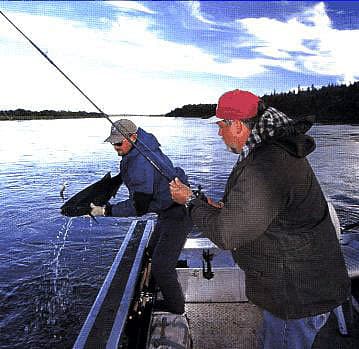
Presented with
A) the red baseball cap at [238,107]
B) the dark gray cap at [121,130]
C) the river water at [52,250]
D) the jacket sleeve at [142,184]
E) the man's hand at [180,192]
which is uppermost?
the red baseball cap at [238,107]

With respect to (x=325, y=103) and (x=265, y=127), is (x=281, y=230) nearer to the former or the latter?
(x=265, y=127)

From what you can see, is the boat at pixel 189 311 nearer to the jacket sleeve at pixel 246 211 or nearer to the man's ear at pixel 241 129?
the jacket sleeve at pixel 246 211

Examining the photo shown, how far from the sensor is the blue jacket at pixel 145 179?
3.48 metres

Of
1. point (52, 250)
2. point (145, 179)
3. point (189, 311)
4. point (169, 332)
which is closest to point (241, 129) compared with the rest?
point (145, 179)

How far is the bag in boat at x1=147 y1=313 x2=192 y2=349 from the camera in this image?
3.21 meters

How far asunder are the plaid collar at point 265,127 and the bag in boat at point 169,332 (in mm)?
1954

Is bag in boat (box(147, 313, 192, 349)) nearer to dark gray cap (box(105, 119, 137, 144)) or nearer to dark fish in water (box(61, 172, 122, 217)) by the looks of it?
dark fish in water (box(61, 172, 122, 217))

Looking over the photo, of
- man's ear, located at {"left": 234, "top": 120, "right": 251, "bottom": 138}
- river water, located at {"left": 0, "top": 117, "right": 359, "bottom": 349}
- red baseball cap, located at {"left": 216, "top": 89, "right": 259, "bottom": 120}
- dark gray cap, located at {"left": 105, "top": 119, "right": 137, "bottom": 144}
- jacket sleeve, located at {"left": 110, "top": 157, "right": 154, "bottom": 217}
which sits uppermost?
red baseball cap, located at {"left": 216, "top": 89, "right": 259, "bottom": 120}

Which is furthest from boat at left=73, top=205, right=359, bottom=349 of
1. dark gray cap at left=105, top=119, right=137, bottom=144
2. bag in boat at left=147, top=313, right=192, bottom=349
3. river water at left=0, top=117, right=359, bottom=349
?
river water at left=0, top=117, right=359, bottom=349

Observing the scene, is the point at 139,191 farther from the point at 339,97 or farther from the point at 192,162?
the point at 339,97

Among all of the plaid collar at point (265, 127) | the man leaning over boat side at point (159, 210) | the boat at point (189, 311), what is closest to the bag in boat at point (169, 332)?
the boat at point (189, 311)

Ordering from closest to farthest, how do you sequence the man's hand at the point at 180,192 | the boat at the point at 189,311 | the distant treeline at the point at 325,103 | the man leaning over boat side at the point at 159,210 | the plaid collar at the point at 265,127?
the plaid collar at the point at 265,127
the man's hand at the point at 180,192
the boat at the point at 189,311
the man leaning over boat side at the point at 159,210
the distant treeline at the point at 325,103

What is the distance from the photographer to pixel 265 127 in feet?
6.31

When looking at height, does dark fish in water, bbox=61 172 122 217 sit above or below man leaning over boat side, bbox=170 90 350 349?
below
